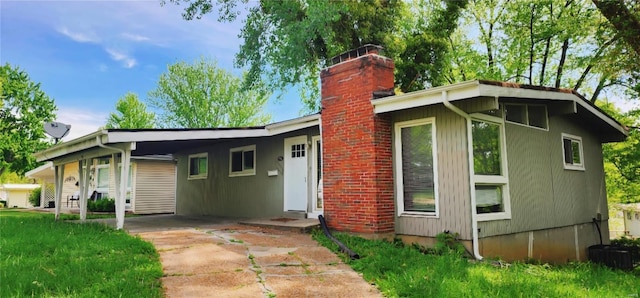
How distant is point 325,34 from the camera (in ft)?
47.2

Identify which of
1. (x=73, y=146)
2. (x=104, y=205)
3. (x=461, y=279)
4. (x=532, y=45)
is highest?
(x=532, y=45)

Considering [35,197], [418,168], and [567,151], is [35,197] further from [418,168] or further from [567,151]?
[567,151]

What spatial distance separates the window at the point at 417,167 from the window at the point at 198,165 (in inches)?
289

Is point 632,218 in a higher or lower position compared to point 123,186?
lower

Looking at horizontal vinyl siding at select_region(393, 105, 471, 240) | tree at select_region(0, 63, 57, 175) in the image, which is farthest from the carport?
tree at select_region(0, 63, 57, 175)

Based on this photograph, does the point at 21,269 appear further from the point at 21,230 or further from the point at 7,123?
the point at 7,123

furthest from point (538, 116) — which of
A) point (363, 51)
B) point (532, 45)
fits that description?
point (532, 45)

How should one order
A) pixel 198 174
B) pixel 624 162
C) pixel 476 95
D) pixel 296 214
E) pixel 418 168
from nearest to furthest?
pixel 476 95, pixel 418 168, pixel 296 214, pixel 198 174, pixel 624 162

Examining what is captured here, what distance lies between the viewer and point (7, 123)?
2797cm

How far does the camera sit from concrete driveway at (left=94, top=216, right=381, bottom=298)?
4000 mm

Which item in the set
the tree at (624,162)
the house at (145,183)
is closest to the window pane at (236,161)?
the house at (145,183)

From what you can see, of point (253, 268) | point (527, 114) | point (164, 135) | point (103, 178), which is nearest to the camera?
point (253, 268)

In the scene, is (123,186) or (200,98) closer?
(123,186)

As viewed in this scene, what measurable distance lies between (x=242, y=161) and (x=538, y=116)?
7.31 meters
